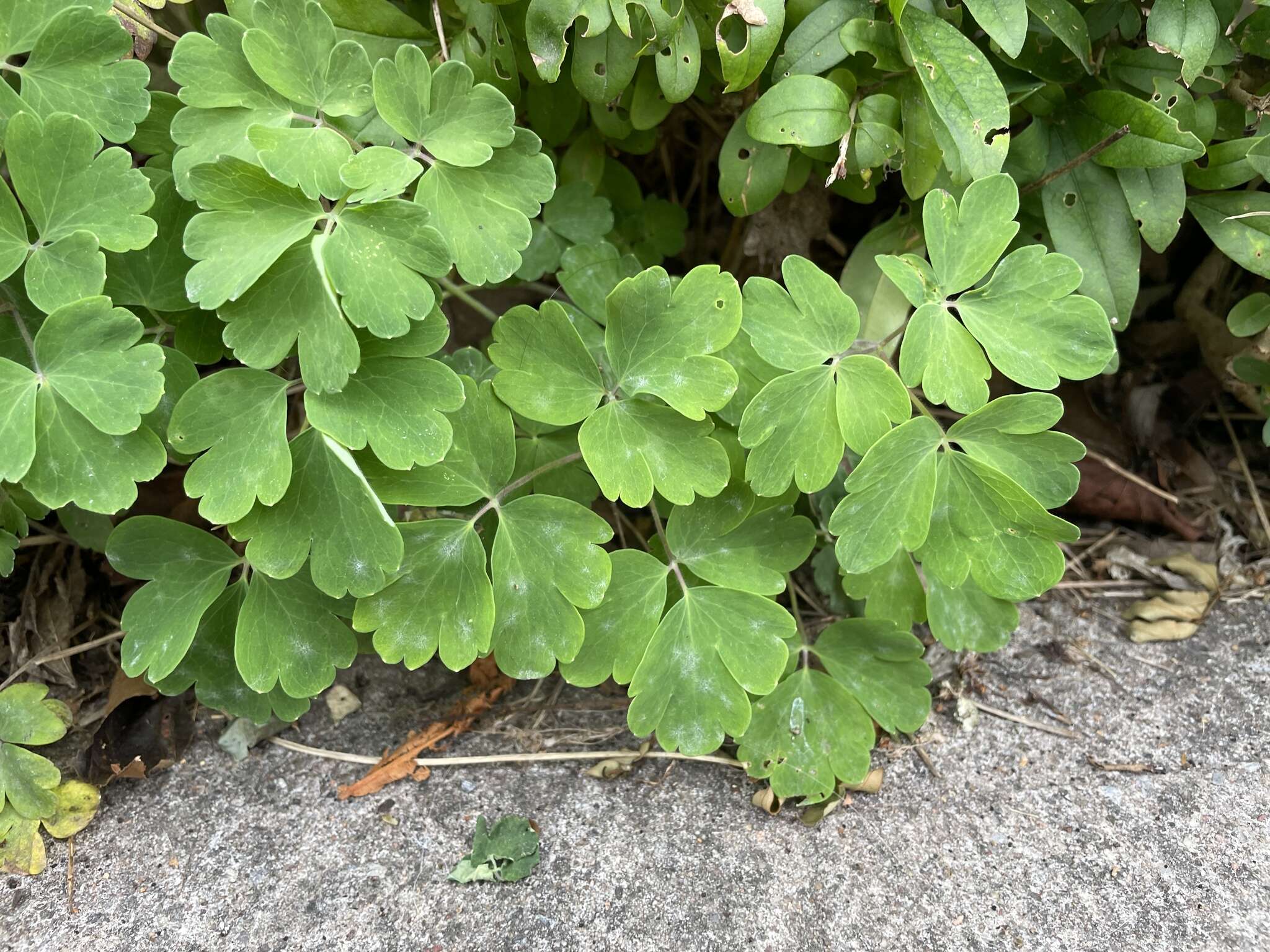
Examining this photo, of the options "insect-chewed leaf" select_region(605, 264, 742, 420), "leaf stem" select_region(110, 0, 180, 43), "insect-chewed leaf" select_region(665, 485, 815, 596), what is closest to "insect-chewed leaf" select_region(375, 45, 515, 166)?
"insect-chewed leaf" select_region(605, 264, 742, 420)

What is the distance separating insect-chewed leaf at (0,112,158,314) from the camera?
1.25 meters

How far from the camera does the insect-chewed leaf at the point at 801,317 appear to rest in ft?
4.58

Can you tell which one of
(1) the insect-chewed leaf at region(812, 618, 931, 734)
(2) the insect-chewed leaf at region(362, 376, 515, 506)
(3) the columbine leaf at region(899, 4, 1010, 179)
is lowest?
(1) the insect-chewed leaf at region(812, 618, 931, 734)

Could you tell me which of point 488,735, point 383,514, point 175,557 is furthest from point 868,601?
point 175,557

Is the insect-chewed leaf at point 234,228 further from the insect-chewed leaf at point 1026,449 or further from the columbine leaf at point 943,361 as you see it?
the insect-chewed leaf at point 1026,449

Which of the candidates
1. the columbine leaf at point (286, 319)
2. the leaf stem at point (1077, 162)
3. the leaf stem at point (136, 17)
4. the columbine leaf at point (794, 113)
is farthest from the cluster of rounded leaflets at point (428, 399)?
the leaf stem at point (1077, 162)

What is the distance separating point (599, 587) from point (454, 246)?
22.8 inches

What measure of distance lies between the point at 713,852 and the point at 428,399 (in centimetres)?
87

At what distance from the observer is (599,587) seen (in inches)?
54.2

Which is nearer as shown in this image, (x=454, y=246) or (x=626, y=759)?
(x=454, y=246)

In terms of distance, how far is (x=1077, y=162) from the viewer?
163 cm

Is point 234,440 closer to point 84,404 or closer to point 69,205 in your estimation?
point 84,404

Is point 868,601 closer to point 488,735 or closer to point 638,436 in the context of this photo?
point 638,436

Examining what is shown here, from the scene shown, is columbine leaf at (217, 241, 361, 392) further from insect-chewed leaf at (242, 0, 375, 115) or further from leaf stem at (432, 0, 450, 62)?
leaf stem at (432, 0, 450, 62)
